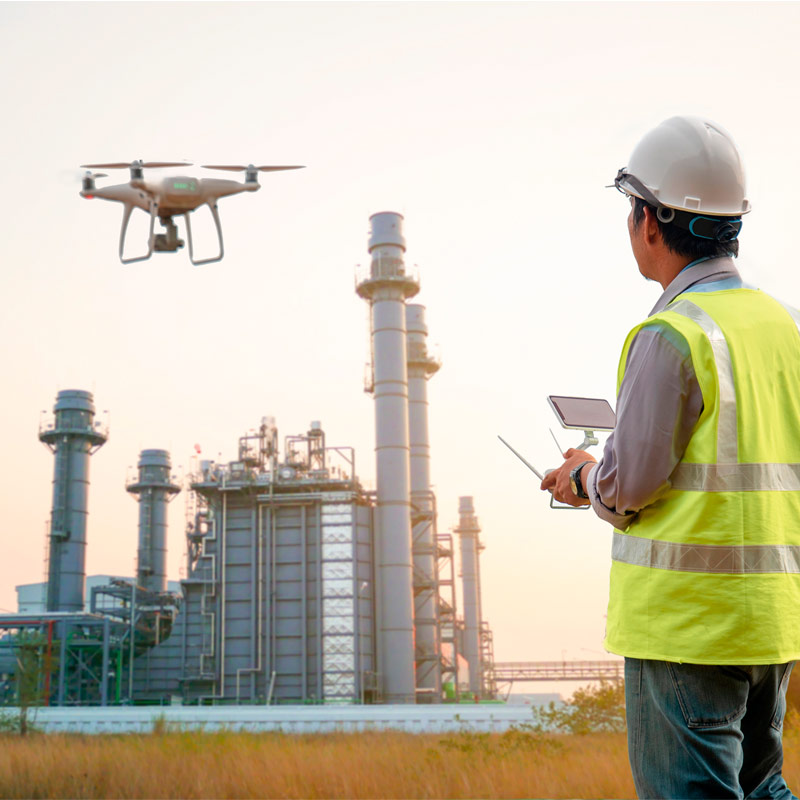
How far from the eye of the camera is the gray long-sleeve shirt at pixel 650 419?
6.20ft

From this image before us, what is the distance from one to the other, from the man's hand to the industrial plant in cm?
3455

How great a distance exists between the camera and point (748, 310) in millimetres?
2018

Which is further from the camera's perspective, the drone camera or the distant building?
the distant building

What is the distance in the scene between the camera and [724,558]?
6.00ft

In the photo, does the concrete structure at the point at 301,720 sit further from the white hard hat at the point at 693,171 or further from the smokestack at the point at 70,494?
the smokestack at the point at 70,494

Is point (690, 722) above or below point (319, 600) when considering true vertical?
below

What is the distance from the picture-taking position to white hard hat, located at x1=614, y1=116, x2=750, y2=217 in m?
2.11

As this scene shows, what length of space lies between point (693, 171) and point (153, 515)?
4992 cm

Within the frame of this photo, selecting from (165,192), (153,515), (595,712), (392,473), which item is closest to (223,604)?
(392,473)

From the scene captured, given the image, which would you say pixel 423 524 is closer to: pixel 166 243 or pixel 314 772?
pixel 166 243

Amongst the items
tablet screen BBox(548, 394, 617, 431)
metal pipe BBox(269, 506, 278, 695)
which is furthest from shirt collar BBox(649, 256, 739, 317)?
metal pipe BBox(269, 506, 278, 695)

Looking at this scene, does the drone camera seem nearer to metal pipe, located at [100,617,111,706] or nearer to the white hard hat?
the white hard hat

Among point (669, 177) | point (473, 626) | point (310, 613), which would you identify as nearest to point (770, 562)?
point (669, 177)

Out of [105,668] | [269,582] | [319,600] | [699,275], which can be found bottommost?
[105,668]
